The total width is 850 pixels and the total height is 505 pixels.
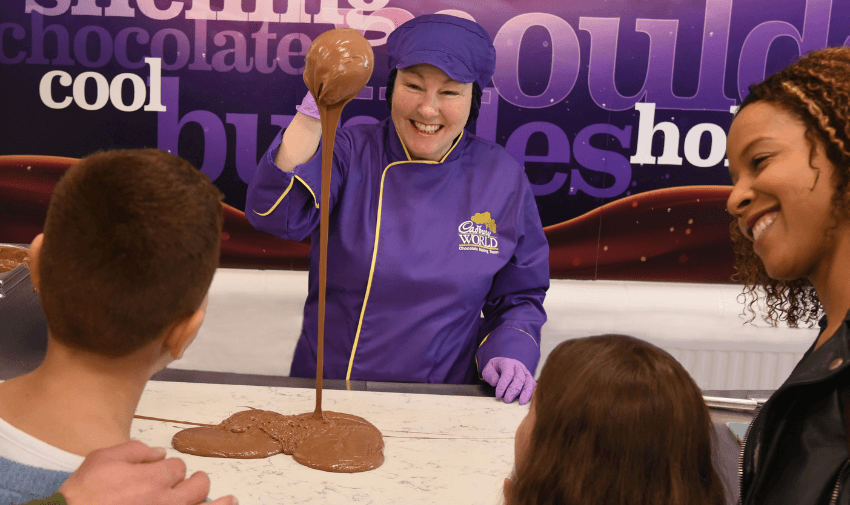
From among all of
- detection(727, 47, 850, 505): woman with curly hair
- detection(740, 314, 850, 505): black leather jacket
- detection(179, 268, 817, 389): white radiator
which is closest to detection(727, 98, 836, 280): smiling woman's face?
→ detection(727, 47, 850, 505): woman with curly hair

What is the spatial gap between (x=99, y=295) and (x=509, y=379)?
3.39ft

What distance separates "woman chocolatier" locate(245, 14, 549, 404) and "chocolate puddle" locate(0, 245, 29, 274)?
0.85 m

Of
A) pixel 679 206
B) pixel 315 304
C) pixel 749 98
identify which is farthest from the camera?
pixel 679 206

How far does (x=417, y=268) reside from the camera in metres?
1.89

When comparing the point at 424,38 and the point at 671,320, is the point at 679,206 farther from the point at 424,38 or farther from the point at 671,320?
the point at 424,38

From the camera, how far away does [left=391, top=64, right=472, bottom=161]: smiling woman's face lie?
6.17 feet

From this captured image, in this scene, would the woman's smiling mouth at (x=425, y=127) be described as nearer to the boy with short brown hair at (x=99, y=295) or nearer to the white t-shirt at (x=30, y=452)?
the boy with short brown hair at (x=99, y=295)

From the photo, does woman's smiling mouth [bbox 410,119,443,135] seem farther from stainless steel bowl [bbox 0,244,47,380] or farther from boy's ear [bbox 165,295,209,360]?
boy's ear [bbox 165,295,209,360]

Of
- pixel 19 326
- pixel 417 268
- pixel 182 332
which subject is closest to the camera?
pixel 182 332

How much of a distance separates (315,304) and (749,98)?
124 centimetres

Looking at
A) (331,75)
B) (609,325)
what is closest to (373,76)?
(609,325)

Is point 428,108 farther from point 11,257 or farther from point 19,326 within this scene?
point 11,257

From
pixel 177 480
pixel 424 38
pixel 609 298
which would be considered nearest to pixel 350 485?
Result: pixel 177 480

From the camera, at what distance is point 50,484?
2.52ft
